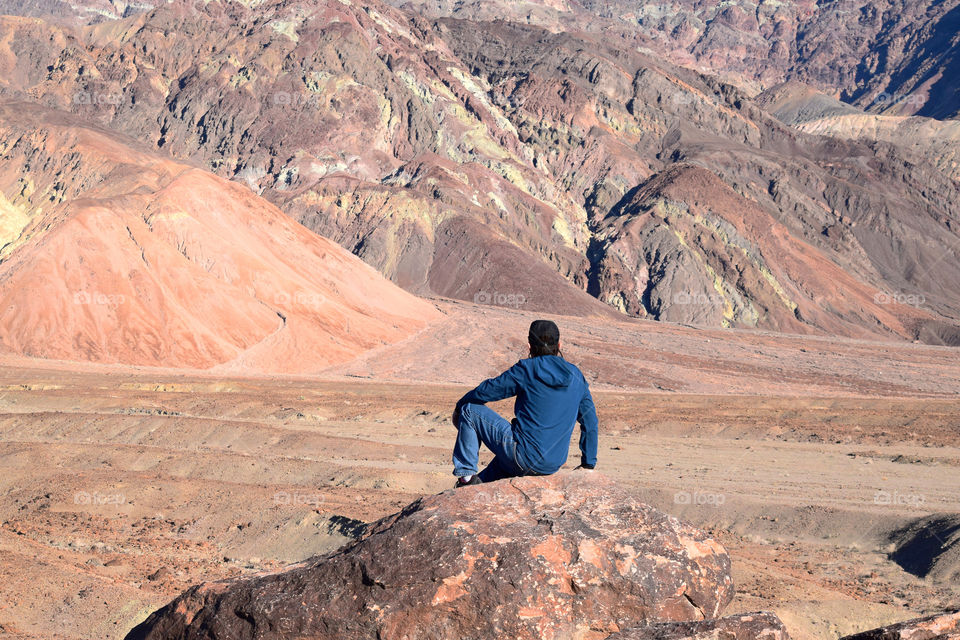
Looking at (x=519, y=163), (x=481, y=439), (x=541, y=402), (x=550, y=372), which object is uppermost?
(x=519, y=163)

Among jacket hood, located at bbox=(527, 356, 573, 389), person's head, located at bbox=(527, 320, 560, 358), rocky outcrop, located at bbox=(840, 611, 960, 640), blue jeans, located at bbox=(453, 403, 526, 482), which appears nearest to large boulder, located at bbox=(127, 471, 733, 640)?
blue jeans, located at bbox=(453, 403, 526, 482)

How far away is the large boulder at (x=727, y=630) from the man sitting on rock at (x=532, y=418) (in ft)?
5.54

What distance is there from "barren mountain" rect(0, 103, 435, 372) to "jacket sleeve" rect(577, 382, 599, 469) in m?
46.1

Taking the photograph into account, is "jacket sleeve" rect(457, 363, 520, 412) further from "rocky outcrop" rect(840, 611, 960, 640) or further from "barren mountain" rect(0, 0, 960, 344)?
"barren mountain" rect(0, 0, 960, 344)

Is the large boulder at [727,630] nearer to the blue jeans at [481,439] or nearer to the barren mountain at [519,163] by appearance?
the blue jeans at [481,439]

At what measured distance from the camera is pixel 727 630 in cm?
488

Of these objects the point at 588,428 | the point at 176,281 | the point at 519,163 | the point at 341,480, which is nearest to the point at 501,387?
the point at 588,428

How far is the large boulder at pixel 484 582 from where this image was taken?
18.0ft

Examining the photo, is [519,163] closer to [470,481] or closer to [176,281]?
[176,281]

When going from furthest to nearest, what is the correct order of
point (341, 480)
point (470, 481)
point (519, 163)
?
point (519, 163) < point (341, 480) < point (470, 481)

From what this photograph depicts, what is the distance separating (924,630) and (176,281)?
51778mm

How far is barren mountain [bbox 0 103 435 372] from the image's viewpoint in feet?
163

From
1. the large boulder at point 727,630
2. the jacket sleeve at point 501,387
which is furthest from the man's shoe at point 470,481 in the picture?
the large boulder at point 727,630

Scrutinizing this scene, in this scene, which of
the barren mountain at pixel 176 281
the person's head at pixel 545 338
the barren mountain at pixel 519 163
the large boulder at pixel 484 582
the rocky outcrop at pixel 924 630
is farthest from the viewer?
the barren mountain at pixel 519 163
